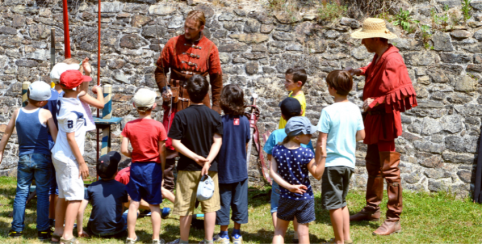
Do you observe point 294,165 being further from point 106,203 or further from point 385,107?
point 106,203

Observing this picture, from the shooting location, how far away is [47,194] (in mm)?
3904

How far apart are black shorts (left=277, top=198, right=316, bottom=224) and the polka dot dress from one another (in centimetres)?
3

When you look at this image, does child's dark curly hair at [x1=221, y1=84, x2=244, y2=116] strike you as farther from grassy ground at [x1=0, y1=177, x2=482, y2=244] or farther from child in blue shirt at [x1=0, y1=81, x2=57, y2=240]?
child in blue shirt at [x1=0, y1=81, x2=57, y2=240]

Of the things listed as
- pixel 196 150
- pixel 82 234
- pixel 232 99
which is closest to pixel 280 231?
pixel 196 150

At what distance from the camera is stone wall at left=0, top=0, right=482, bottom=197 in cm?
579

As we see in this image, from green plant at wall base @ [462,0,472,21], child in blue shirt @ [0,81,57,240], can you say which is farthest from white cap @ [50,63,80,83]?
green plant at wall base @ [462,0,472,21]

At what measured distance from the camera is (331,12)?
6172 mm

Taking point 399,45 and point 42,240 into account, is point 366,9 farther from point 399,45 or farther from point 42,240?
point 42,240

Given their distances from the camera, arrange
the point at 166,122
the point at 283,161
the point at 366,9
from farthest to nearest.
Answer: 1. the point at 366,9
2. the point at 166,122
3. the point at 283,161

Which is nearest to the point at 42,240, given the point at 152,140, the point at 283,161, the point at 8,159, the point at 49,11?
the point at 152,140

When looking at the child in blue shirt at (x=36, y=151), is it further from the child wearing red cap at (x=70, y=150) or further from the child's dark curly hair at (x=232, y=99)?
the child's dark curly hair at (x=232, y=99)

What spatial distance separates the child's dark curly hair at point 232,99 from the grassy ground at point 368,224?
3.92 feet

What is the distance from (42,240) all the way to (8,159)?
134 inches

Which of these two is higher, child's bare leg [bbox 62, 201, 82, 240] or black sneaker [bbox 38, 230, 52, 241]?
child's bare leg [bbox 62, 201, 82, 240]
